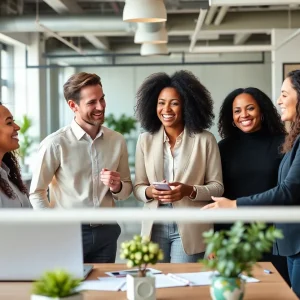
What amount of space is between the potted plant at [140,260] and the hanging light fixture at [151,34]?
592 cm

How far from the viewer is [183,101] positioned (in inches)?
156

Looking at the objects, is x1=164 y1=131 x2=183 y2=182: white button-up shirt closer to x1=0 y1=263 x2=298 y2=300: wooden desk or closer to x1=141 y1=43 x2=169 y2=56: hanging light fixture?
x1=0 y1=263 x2=298 y2=300: wooden desk

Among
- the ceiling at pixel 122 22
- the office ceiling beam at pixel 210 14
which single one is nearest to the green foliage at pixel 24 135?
the ceiling at pixel 122 22

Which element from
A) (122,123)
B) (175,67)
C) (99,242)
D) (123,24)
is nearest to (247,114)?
(99,242)

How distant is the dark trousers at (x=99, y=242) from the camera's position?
12.3ft

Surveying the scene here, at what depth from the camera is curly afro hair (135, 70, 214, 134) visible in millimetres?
3953

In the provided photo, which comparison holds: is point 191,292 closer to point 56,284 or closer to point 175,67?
point 56,284

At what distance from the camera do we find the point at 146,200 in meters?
3.82

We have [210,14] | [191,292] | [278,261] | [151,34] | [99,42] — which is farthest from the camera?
[99,42]

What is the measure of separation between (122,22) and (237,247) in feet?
29.1

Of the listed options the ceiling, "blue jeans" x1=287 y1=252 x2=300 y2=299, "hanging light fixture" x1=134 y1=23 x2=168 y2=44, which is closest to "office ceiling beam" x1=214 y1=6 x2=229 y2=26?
the ceiling

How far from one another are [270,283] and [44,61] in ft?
41.9

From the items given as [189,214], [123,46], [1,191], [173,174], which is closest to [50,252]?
[1,191]

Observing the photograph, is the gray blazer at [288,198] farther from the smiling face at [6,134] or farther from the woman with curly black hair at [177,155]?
the smiling face at [6,134]
